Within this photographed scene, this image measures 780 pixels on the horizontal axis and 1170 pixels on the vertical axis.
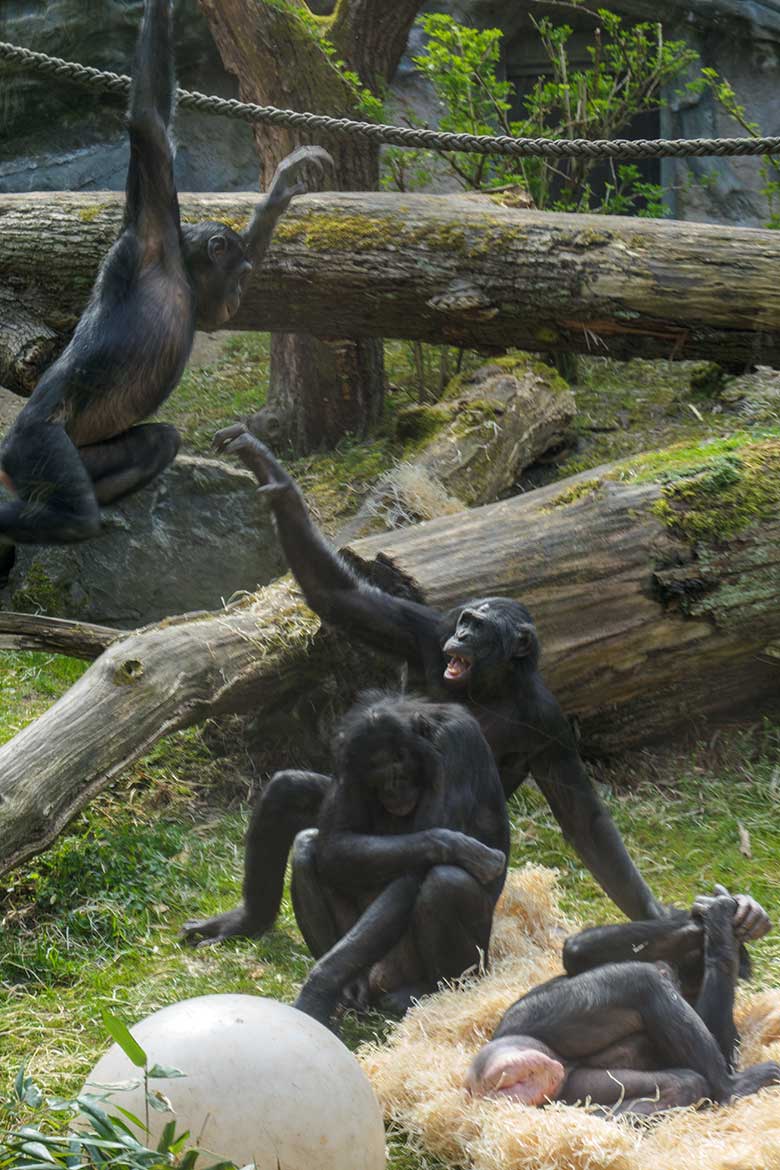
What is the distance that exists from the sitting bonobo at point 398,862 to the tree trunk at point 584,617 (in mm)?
1121

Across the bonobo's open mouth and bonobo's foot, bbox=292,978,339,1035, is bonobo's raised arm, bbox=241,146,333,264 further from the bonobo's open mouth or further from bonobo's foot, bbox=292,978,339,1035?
bonobo's foot, bbox=292,978,339,1035

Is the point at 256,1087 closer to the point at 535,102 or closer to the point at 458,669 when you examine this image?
the point at 458,669

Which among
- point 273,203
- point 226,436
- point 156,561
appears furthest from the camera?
point 156,561

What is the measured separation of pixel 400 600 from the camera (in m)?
5.66

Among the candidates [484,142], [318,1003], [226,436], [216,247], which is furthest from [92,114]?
[318,1003]

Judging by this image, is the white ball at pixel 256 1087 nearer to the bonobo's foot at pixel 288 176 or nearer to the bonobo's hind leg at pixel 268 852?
the bonobo's hind leg at pixel 268 852

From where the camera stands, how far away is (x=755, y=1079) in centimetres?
389

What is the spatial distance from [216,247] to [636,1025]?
305 cm

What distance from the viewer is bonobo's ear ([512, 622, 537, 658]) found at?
5391mm

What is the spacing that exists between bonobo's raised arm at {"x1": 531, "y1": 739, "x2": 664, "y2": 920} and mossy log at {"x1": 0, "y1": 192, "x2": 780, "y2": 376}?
3.12 m


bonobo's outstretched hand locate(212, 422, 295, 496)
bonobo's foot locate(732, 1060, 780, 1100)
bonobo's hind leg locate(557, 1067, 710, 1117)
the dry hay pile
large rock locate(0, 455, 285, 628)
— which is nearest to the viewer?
the dry hay pile

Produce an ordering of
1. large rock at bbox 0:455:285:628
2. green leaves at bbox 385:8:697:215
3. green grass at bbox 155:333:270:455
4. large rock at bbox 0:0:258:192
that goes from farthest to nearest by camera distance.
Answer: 1. large rock at bbox 0:0:258:192
2. green grass at bbox 155:333:270:455
3. green leaves at bbox 385:8:697:215
4. large rock at bbox 0:455:285:628

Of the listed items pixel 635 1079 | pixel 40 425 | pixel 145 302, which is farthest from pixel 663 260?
pixel 635 1079

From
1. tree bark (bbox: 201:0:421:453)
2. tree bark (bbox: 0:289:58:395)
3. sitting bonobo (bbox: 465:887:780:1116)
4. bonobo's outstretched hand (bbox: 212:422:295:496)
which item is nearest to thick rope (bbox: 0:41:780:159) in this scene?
tree bark (bbox: 0:289:58:395)
